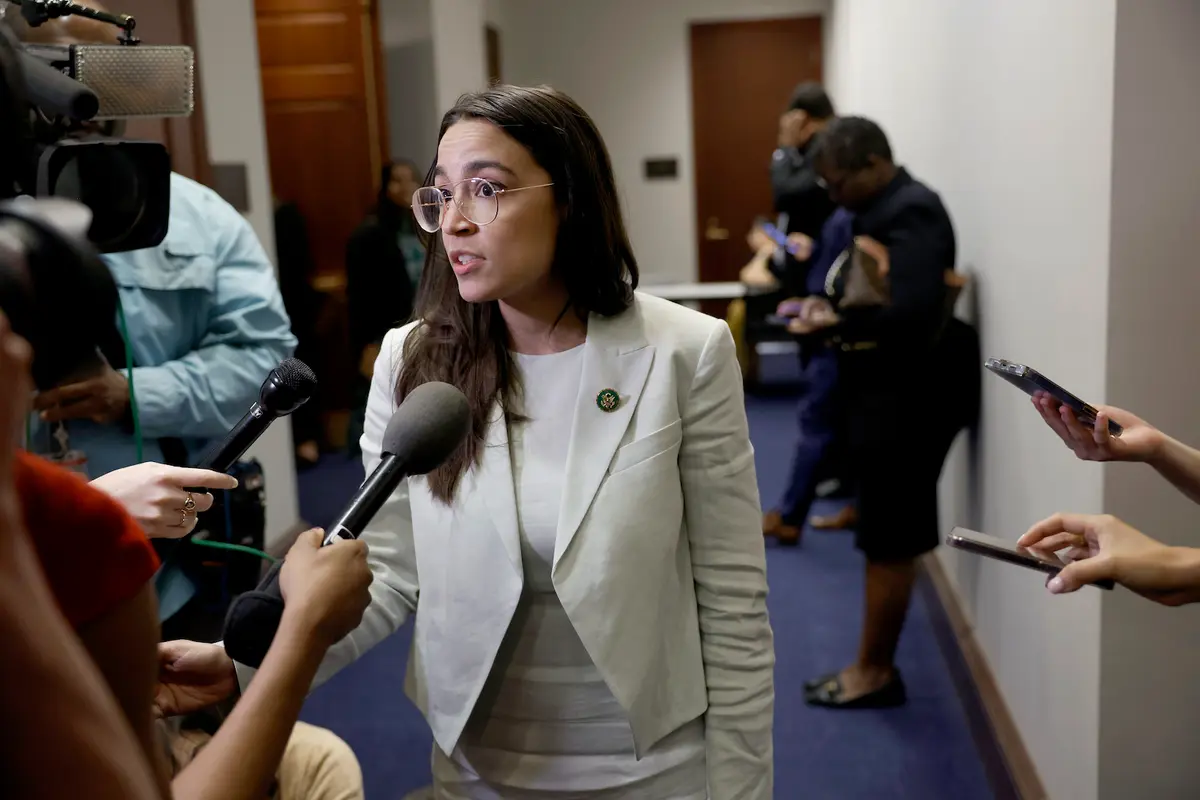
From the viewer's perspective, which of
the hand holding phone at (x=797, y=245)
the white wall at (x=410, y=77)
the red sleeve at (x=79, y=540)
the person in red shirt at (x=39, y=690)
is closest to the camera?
the person in red shirt at (x=39, y=690)

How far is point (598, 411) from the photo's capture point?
1.43m

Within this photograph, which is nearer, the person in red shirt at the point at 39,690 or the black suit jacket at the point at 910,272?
the person in red shirt at the point at 39,690

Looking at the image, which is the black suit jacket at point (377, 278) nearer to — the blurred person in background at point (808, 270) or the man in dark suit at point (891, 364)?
the blurred person in background at point (808, 270)

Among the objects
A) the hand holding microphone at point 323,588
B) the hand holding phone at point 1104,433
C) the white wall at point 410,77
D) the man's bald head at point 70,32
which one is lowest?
the hand holding phone at point 1104,433

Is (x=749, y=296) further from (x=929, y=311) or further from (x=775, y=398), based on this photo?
(x=929, y=311)

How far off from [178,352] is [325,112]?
452cm

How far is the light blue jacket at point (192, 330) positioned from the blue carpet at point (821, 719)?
1.35 meters

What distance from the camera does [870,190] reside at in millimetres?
3262

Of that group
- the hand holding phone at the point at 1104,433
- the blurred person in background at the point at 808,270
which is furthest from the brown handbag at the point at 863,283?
the hand holding phone at the point at 1104,433

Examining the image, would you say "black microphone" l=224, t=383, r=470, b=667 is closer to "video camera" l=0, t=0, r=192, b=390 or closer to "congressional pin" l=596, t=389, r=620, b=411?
"video camera" l=0, t=0, r=192, b=390

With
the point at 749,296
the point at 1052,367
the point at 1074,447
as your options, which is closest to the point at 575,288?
Answer: the point at 1074,447

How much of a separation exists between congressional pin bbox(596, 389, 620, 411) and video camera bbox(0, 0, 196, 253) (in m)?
0.53

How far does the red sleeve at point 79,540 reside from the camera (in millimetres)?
570

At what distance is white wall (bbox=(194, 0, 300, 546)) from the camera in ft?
13.0
